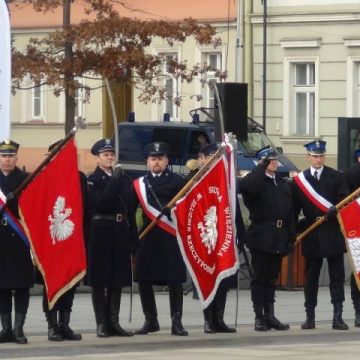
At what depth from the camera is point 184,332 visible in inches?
625

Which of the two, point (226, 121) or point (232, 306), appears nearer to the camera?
point (232, 306)

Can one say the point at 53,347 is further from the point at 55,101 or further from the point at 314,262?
the point at 55,101

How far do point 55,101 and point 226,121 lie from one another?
79.4 ft

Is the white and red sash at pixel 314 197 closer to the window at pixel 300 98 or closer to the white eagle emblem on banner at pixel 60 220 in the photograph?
the white eagle emblem on banner at pixel 60 220

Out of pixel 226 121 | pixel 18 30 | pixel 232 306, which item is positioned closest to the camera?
pixel 232 306

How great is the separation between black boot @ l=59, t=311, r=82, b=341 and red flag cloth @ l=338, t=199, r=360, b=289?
298cm

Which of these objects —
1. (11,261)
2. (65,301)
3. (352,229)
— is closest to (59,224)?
(11,261)

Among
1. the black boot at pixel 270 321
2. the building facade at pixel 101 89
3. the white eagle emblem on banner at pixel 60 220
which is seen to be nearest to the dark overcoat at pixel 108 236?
the white eagle emblem on banner at pixel 60 220

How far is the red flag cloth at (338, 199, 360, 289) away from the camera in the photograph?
1673 centimetres

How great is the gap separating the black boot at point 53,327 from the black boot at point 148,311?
108cm

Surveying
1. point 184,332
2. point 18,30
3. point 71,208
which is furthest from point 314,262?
point 18,30

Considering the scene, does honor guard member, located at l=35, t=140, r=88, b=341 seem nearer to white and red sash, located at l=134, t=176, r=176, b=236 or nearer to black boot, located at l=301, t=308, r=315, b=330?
white and red sash, located at l=134, t=176, r=176, b=236

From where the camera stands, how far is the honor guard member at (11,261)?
14.9m

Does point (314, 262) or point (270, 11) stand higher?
point (270, 11)
